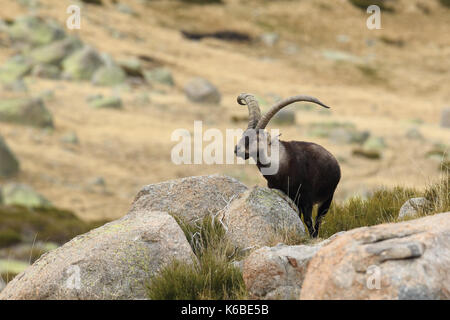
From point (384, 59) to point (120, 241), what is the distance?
5686 cm

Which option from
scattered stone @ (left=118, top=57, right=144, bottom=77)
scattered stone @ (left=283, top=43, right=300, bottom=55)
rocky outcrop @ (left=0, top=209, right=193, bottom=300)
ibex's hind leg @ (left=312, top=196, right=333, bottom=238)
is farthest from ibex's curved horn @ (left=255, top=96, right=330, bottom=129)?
scattered stone @ (left=283, top=43, right=300, bottom=55)

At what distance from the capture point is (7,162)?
23.1 metres

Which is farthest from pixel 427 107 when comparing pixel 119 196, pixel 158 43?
pixel 119 196

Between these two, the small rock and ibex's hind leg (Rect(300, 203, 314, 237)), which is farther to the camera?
the small rock

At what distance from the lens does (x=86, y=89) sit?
121 ft

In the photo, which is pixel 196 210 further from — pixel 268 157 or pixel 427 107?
pixel 427 107

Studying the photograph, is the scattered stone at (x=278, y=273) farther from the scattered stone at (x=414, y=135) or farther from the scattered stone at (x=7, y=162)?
the scattered stone at (x=414, y=135)

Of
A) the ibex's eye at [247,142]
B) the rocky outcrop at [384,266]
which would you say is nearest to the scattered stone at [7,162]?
the ibex's eye at [247,142]

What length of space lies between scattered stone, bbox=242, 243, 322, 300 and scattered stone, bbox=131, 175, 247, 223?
76.6 inches

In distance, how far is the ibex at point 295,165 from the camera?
23.1 feet

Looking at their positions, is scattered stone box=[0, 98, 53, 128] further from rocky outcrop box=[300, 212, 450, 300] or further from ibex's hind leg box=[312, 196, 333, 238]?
rocky outcrop box=[300, 212, 450, 300]

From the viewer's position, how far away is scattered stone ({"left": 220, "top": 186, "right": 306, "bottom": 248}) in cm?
647

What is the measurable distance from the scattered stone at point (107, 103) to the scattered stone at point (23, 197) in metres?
10.9

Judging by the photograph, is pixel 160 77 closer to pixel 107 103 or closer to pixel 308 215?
pixel 107 103
